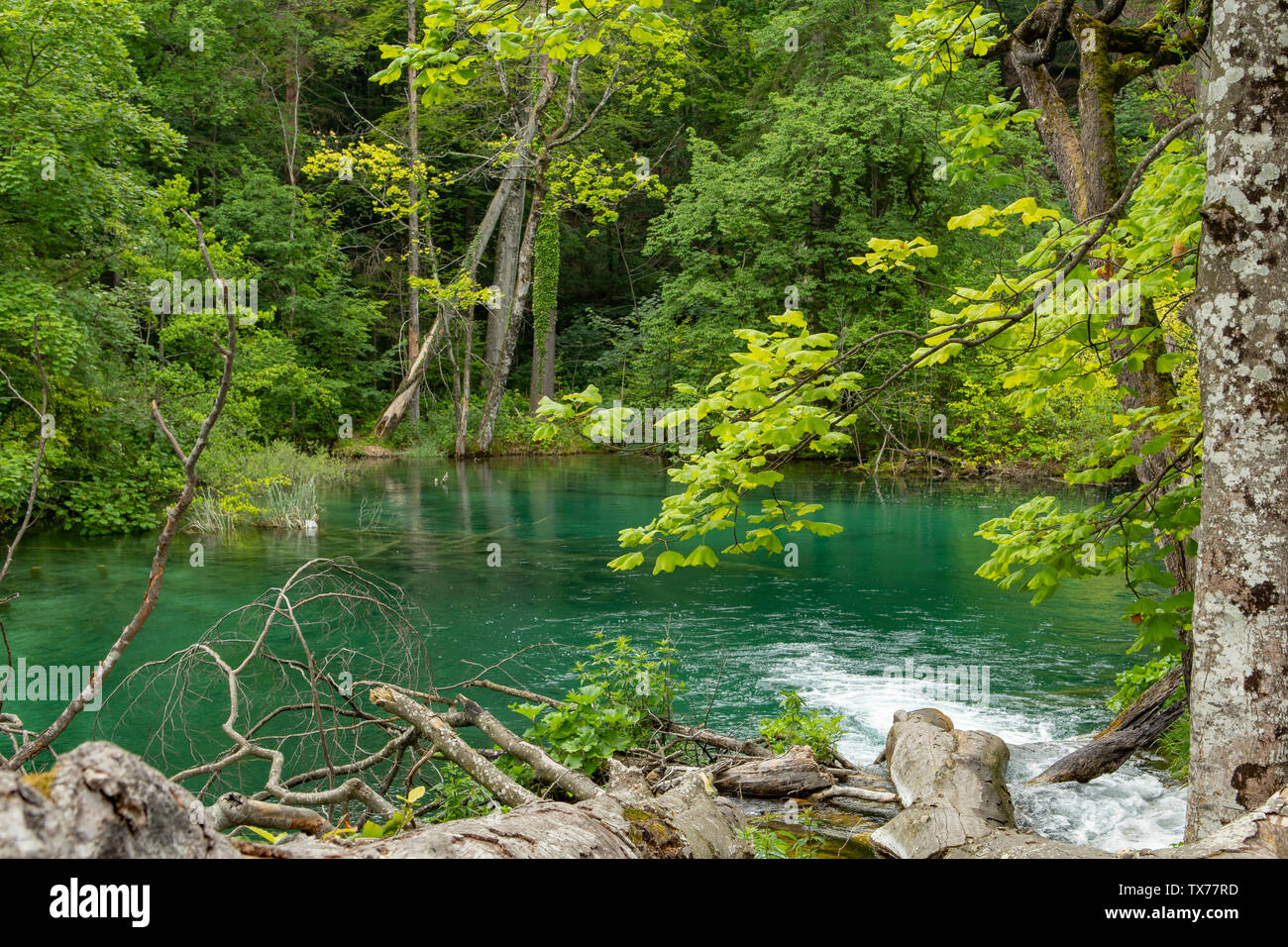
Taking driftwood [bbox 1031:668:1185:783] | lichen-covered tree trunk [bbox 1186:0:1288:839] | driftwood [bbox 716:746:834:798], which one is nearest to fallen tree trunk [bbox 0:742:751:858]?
lichen-covered tree trunk [bbox 1186:0:1288:839]

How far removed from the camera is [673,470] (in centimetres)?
419

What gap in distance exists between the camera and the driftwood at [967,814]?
2678 mm

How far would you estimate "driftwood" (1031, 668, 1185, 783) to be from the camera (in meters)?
6.55

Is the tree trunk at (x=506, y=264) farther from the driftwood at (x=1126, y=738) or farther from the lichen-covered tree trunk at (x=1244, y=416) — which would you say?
the lichen-covered tree trunk at (x=1244, y=416)

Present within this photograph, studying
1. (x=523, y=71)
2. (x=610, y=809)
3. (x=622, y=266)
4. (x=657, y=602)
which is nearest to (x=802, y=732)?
(x=610, y=809)

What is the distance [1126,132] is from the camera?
31.6 m

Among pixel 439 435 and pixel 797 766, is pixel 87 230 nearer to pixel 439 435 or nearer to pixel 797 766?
pixel 797 766

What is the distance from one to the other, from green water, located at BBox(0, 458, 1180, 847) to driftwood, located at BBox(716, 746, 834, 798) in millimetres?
1316

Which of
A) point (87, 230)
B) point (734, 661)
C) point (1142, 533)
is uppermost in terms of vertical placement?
point (87, 230)

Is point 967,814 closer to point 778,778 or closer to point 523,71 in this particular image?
point 778,778

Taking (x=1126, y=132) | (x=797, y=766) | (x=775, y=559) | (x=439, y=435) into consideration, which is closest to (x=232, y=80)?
(x=439, y=435)

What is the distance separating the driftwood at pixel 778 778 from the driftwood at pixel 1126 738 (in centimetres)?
168

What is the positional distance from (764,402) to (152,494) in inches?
640

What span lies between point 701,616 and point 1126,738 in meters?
5.89
